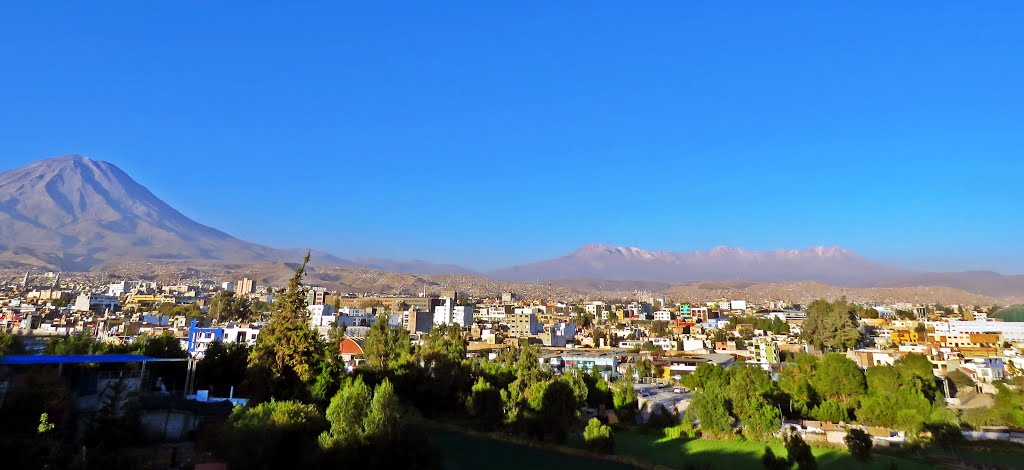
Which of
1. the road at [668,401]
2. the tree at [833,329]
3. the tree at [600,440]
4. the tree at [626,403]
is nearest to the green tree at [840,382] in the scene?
the road at [668,401]

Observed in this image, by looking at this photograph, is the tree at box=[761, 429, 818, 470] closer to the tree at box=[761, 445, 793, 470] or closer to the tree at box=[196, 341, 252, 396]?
the tree at box=[761, 445, 793, 470]

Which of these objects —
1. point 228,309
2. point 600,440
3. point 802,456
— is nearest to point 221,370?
point 600,440

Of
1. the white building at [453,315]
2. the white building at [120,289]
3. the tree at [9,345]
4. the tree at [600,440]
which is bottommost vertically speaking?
the tree at [600,440]

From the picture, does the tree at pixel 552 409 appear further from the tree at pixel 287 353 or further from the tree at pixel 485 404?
the tree at pixel 287 353

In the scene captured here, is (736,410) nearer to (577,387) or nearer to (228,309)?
(577,387)

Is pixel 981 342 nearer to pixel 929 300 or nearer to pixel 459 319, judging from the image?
pixel 459 319

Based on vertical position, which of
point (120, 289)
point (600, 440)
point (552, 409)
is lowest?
point (600, 440)

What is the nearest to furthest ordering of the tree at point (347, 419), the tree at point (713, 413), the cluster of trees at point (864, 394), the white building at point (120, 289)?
the tree at point (347, 419), the tree at point (713, 413), the cluster of trees at point (864, 394), the white building at point (120, 289)
